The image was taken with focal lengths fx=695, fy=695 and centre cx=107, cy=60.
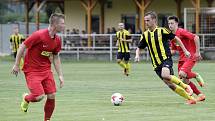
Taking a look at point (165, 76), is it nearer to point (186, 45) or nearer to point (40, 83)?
point (186, 45)

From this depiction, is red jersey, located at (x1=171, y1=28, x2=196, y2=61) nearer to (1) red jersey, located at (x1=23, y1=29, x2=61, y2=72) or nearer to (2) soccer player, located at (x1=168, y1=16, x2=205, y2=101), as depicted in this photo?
(2) soccer player, located at (x1=168, y1=16, x2=205, y2=101)

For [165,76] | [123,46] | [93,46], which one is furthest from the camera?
[93,46]

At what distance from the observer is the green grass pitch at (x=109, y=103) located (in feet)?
41.6

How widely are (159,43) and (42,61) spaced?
3515 millimetres

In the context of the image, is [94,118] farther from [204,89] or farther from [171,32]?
[204,89]

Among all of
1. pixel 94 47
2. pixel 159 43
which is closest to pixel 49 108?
pixel 159 43

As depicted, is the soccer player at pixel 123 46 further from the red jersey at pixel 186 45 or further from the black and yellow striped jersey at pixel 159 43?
the black and yellow striped jersey at pixel 159 43

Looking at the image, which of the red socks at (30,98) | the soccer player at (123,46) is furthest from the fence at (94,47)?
the red socks at (30,98)

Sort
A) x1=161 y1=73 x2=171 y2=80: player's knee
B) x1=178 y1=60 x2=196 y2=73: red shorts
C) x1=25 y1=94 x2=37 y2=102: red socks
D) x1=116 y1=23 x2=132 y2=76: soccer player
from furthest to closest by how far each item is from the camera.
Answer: x1=116 y1=23 x2=132 y2=76: soccer player, x1=178 y1=60 x2=196 y2=73: red shorts, x1=161 y1=73 x2=171 y2=80: player's knee, x1=25 y1=94 x2=37 y2=102: red socks

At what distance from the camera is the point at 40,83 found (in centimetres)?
1163

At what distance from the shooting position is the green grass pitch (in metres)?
12.7

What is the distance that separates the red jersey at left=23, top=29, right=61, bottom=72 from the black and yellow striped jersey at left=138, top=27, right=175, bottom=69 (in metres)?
3.33

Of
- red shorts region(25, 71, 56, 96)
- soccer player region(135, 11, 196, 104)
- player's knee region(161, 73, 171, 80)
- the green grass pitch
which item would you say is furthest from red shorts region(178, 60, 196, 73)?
red shorts region(25, 71, 56, 96)

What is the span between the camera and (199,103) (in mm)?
14992
